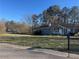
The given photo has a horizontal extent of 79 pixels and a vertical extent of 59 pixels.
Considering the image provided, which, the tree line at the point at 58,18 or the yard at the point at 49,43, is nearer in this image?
the yard at the point at 49,43

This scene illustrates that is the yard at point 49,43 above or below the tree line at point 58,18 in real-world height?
below

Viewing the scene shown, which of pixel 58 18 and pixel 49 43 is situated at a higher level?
pixel 58 18

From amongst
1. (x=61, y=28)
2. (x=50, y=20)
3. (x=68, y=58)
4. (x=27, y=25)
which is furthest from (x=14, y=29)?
(x=68, y=58)

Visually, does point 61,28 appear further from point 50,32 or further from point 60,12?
point 60,12

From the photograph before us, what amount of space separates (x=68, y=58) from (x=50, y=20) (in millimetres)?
66707

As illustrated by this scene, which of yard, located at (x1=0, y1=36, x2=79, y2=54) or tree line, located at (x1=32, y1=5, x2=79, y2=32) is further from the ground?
tree line, located at (x1=32, y1=5, x2=79, y2=32)

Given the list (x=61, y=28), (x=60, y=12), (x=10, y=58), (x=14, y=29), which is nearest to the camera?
(x=10, y=58)

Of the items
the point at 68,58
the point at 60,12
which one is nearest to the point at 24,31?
the point at 60,12

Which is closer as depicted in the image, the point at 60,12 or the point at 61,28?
the point at 61,28

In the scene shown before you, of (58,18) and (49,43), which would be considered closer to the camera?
(49,43)

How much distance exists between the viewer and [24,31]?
7819 cm

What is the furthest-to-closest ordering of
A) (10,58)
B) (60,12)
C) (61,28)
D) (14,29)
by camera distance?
(14,29)
(60,12)
(61,28)
(10,58)

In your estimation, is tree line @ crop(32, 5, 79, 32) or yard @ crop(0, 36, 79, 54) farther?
tree line @ crop(32, 5, 79, 32)

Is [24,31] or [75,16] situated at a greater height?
[75,16]
